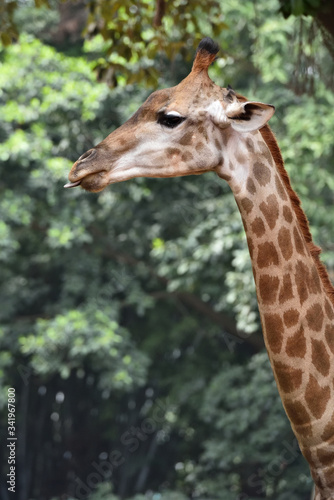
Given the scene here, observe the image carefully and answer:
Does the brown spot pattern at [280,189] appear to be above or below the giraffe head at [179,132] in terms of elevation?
below

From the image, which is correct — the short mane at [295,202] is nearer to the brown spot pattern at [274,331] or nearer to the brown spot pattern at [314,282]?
the brown spot pattern at [314,282]

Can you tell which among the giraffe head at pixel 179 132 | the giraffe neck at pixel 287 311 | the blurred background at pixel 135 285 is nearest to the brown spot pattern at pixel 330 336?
the giraffe neck at pixel 287 311

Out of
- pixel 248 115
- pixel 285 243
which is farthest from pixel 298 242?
pixel 248 115

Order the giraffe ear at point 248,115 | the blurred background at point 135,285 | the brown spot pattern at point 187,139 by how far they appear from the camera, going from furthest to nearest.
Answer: the blurred background at point 135,285, the brown spot pattern at point 187,139, the giraffe ear at point 248,115

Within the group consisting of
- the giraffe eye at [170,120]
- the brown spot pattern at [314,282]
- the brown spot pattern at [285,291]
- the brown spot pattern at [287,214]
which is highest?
the giraffe eye at [170,120]

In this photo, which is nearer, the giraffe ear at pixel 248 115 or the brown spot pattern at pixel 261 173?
the giraffe ear at pixel 248 115

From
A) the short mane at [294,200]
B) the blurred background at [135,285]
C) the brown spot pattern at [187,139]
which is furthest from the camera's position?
the blurred background at [135,285]

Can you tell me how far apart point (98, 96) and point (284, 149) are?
5.89ft

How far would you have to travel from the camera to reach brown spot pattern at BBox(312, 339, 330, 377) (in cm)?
→ 215

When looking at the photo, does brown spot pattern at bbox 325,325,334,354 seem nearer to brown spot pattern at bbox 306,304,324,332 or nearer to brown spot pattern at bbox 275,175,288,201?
brown spot pattern at bbox 306,304,324,332

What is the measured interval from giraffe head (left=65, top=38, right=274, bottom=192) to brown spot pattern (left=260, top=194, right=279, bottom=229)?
14 cm

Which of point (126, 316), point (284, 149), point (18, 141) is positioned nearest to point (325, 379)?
point (284, 149)

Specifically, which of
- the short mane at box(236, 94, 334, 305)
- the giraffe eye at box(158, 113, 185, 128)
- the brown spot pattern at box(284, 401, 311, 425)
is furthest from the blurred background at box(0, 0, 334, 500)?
the brown spot pattern at box(284, 401, 311, 425)

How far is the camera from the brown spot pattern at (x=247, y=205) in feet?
7.00
